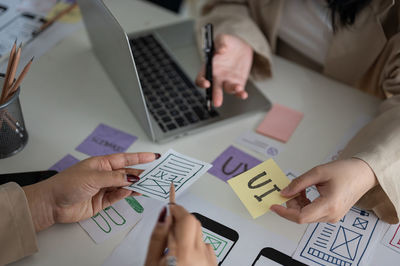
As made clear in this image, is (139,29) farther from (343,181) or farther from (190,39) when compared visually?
(343,181)

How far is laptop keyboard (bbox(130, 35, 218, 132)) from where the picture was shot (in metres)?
0.88

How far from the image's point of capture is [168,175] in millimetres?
707

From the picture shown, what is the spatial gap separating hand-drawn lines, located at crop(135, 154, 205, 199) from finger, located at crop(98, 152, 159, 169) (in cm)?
2

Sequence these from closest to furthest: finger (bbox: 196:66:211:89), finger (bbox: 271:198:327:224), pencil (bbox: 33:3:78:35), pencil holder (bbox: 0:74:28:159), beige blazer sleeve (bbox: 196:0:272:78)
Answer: finger (bbox: 271:198:327:224), pencil holder (bbox: 0:74:28:159), finger (bbox: 196:66:211:89), beige blazer sleeve (bbox: 196:0:272:78), pencil (bbox: 33:3:78:35)

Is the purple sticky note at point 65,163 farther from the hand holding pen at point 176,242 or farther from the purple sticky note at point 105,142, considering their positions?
the hand holding pen at point 176,242

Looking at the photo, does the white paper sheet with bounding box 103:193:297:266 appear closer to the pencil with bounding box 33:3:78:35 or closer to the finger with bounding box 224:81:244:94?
the finger with bounding box 224:81:244:94

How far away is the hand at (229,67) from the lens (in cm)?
87

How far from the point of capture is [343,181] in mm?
661

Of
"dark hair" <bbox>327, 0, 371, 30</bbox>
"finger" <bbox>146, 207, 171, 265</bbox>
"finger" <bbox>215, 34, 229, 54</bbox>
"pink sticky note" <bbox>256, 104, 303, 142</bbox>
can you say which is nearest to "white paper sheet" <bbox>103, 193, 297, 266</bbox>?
"finger" <bbox>146, 207, 171, 265</bbox>

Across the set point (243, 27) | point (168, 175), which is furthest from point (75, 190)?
point (243, 27)

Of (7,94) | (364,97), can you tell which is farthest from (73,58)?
(364,97)

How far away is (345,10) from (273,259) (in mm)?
556

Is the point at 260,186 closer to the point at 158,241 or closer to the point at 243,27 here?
the point at 158,241

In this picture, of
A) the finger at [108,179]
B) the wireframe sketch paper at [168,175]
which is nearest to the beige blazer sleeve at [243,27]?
the wireframe sketch paper at [168,175]
